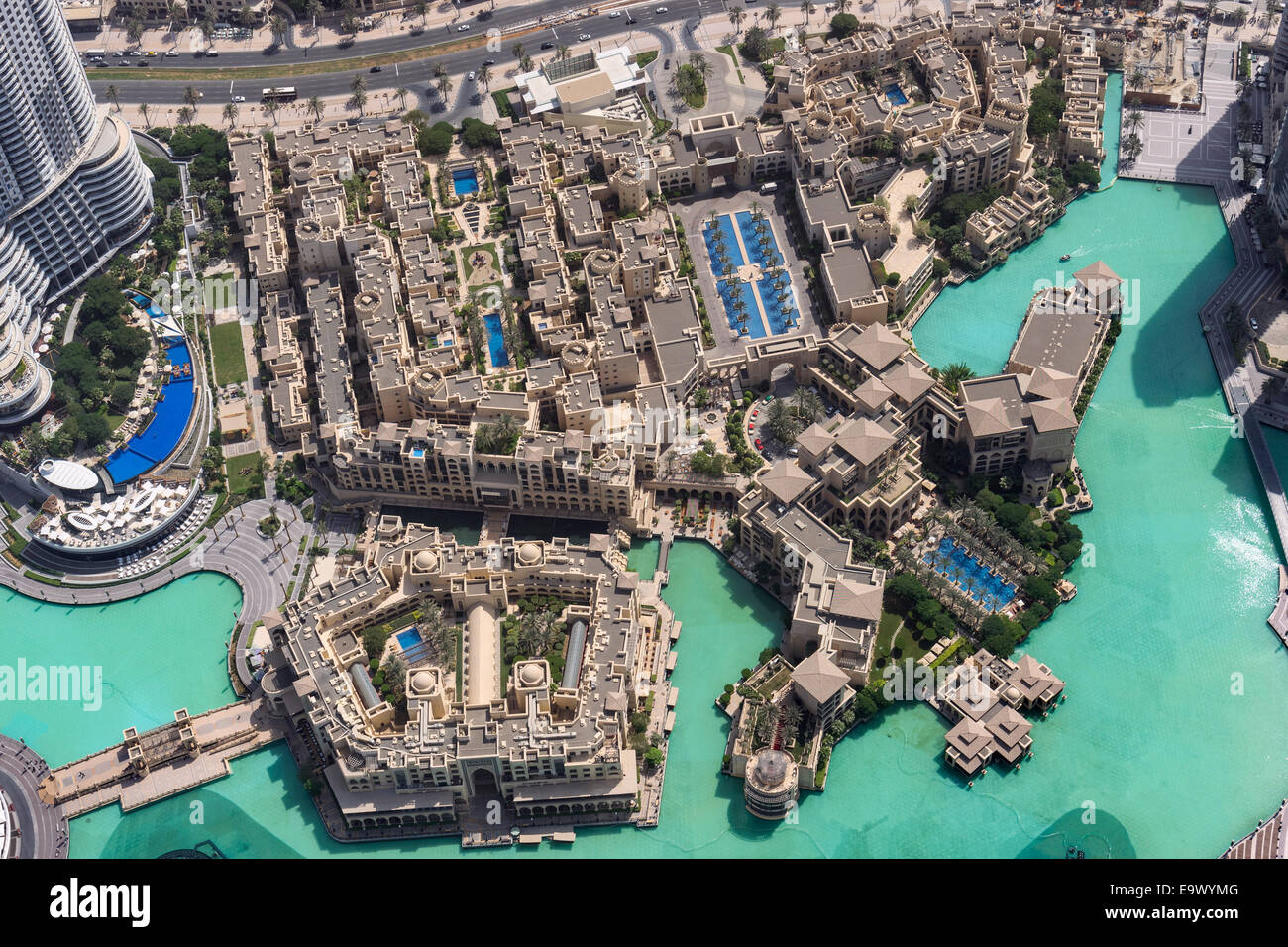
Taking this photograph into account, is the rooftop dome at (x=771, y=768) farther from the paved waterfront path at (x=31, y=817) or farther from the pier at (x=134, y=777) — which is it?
the paved waterfront path at (x=31, y=817)

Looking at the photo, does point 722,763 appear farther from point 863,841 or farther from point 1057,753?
point 1057,753

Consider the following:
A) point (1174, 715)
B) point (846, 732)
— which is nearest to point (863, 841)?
point (846, 732)

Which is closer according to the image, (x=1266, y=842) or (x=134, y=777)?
(x=1266, y=842)

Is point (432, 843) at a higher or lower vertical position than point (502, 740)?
lower

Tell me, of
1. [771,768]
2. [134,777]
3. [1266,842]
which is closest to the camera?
[1266,842]

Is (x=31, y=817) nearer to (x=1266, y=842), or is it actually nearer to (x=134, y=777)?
(x=134, y=777)

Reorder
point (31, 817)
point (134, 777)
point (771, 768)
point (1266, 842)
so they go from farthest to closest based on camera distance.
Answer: point (134, 777)
point (31, 817)
point (771, 768)
point (1266, 842)

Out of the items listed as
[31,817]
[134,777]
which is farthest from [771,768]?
[31,817]
